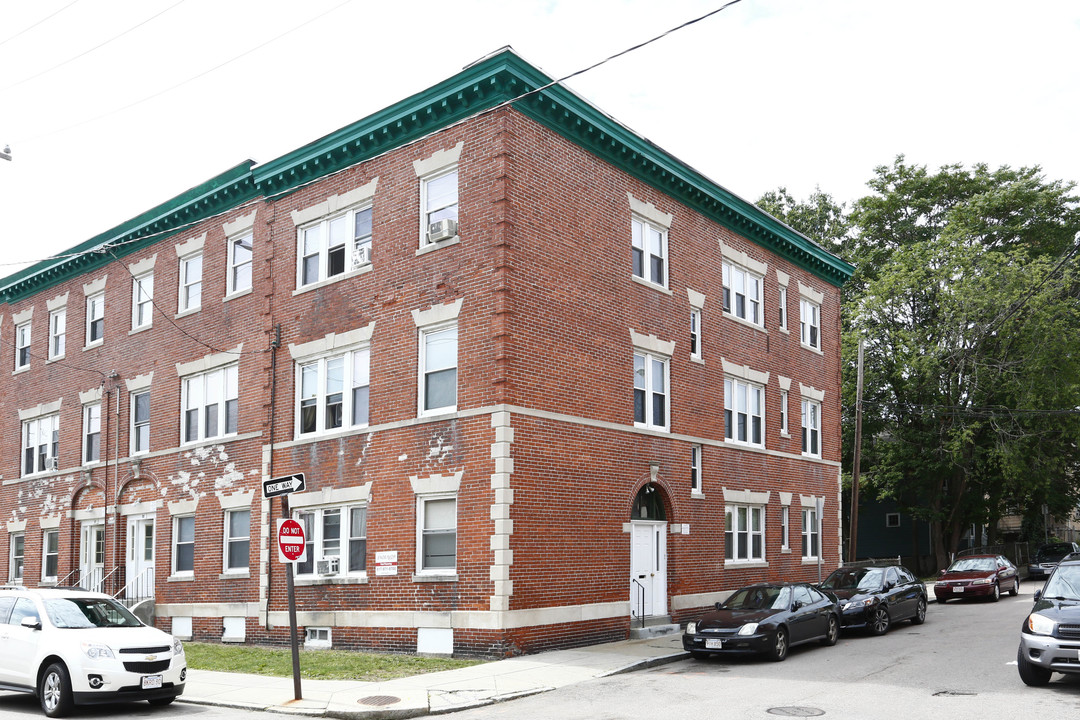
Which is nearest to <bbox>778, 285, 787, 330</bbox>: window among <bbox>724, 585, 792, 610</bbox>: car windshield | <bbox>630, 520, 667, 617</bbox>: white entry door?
<bbox>630, 520, 667, 617</bbox>: white entry door

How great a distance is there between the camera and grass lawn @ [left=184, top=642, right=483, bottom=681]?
55.1ft

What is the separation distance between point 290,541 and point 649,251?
12.5m

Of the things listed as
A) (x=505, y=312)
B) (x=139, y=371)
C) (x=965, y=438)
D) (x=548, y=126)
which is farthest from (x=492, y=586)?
(x=965, y=438)

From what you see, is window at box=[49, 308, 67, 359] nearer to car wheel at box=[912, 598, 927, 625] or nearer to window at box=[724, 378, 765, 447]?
window at box=[724, 378, 765, 447]

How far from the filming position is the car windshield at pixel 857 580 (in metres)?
22.5

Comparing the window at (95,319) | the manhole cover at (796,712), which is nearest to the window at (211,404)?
the window at (95,319)

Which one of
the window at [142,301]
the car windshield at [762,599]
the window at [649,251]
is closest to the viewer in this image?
the car windshield at [762,599]

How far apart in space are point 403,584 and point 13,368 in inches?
790

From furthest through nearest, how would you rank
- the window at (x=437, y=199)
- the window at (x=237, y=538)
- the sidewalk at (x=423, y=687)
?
the window at (x=237, y=538) → the window at (x=437, y=199) → the sidewalk at (x=423, y=687)

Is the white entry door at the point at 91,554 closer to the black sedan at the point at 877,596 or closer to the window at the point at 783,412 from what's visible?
the black sedan at the point at 877,596

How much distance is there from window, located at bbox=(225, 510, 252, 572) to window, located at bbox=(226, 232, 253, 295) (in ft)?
18.0

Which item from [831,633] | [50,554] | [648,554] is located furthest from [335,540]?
[50,554]

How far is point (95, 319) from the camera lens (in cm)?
2953

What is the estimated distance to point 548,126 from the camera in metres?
20.5
